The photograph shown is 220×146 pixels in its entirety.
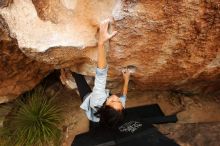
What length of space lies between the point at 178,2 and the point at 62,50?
1.21m

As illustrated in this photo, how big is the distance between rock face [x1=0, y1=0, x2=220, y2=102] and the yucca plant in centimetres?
109

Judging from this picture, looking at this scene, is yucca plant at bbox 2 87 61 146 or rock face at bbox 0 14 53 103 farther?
yucca plant at bbox 2 87 61 146

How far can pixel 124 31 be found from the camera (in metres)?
3.92

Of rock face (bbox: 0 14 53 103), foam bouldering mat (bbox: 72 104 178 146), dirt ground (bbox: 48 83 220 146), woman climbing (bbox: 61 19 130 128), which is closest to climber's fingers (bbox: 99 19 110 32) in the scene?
woman climbing (bbox: 61 19 130 128)

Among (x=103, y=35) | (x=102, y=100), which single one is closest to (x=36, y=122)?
(x=102, y=100)

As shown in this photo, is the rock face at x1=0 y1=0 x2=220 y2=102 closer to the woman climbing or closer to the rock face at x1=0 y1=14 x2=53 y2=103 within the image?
the woman climbing

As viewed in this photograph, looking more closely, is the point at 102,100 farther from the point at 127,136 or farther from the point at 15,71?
the point at 15,71

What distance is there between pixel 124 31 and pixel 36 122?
78.1 inches

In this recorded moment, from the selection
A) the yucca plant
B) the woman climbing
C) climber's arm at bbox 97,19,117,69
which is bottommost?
the yucca plant

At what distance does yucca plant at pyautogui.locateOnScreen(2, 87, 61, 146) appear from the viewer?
17.1 feet

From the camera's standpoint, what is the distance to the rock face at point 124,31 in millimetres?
3764

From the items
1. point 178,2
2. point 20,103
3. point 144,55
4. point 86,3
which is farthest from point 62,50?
point 20,103

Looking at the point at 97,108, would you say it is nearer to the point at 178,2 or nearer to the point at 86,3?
the point at 86,3

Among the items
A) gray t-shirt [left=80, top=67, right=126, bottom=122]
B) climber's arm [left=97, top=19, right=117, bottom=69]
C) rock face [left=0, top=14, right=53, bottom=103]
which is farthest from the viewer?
rock face [left=0, top=14, right=53, bottom=103]
